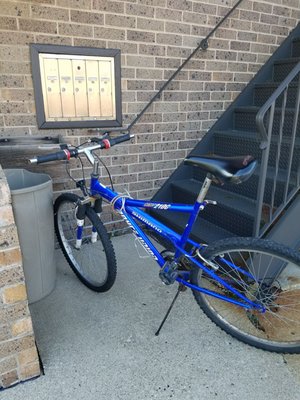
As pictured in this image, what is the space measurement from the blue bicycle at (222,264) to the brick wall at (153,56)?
80 cm

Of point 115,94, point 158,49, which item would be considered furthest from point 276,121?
point 115,94

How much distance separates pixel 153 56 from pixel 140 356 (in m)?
2.38

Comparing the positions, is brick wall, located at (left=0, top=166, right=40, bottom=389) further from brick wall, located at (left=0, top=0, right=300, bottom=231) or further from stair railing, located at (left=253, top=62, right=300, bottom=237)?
stair railing, located at (left=253, top=62, right=300, bottom=237)

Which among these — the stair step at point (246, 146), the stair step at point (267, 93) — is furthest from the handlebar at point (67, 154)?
the stair step at point (267, 93)

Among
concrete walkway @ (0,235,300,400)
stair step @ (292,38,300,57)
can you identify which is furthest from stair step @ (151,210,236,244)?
stair step @ (292,38,300,57)

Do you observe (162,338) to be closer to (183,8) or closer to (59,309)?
(59,309)

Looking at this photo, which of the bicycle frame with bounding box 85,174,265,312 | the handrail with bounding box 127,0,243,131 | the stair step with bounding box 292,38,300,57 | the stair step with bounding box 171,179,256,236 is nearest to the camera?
the bicycle frame with bounding box 85,174,265,312

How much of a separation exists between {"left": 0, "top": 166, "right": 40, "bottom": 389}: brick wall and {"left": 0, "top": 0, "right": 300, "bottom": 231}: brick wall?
1.27m

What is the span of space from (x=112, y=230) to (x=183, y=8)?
2.12 metres

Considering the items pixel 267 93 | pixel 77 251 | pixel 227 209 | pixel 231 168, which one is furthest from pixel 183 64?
pixel 77 251

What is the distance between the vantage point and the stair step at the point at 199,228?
258 cm

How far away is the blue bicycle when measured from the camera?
168 cm

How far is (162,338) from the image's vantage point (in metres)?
1.92

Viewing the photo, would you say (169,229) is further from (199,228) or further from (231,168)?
(199,228)
